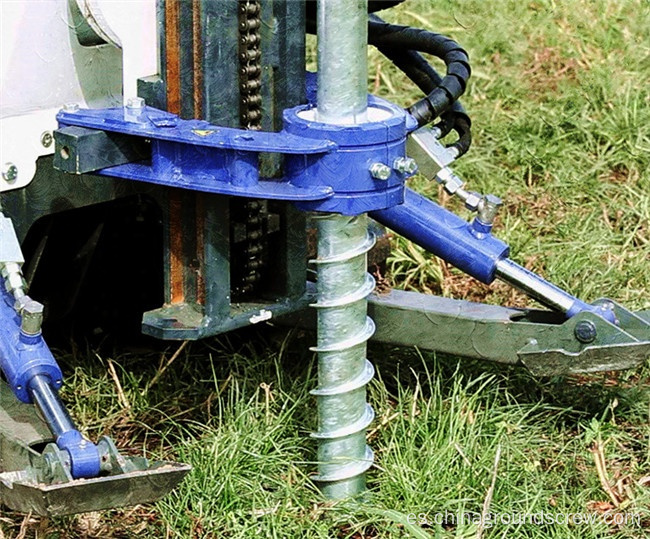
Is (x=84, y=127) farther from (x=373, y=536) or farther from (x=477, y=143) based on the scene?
(x=477, y=143)

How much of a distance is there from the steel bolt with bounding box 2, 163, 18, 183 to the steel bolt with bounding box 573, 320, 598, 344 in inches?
47.7

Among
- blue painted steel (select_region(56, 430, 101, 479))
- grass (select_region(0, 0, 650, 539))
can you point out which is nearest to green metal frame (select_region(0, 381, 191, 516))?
blue painted steel (select_region(56, 430, 101, 479))

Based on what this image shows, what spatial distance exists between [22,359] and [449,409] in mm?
1049

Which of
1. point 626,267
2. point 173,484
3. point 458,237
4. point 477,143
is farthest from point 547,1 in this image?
point 173,484

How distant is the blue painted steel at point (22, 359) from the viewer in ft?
7.49

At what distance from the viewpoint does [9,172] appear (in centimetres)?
250

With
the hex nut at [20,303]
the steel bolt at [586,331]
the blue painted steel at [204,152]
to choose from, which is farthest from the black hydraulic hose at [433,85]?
the hex nut at [20,303]

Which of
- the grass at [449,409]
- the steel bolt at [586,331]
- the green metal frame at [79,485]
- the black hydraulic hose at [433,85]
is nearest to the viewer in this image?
the green metal frame at [79,485]

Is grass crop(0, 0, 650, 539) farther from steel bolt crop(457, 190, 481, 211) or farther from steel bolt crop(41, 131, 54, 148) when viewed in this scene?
steel bolt crop(41, 131, 54, 148)

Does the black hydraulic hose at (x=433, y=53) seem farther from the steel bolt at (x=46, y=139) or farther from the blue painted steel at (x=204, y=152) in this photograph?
the steel bolt at (x=46, y=139)

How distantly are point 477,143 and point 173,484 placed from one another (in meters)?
2.46

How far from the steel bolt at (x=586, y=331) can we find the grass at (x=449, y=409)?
0.24 meters

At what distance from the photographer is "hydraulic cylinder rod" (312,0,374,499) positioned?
92.1 inches

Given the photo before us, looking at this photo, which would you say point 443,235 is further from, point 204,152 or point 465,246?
point 204,152
